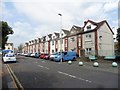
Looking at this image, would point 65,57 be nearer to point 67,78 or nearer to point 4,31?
point 4,31

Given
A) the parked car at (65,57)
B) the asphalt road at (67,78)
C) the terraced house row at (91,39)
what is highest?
the terraced house row at (91,39)

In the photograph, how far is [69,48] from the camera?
51.7 meters

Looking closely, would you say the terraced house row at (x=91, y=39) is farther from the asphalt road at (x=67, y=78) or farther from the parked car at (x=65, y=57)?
the asphalt road at (x=67, y=78)

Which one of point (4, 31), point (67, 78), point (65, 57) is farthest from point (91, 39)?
point (67, 78)

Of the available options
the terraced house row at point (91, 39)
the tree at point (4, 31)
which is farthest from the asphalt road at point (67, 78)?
the tree at point (4, 31)

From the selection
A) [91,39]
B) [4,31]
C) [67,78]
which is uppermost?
[4,31]

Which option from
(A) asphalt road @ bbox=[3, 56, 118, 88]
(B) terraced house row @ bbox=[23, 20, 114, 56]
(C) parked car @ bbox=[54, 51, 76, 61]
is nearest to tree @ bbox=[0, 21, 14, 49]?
(B) terraced house row @ bbox=[23, 20, 114, 56]

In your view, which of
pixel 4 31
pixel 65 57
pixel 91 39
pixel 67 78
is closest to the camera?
pixel 67 78

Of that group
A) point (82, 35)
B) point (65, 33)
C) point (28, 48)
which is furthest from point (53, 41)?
point (28, 48)

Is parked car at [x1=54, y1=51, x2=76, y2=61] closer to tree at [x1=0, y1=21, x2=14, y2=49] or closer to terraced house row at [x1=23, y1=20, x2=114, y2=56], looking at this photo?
Answer: terraced house row at [x1=23, y1=20, x2=114, y2=56]

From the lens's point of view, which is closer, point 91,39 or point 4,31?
point 91,39

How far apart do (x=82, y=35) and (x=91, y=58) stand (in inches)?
483

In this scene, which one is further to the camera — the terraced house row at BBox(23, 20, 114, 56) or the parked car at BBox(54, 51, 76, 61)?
the terraced house row at BBox(23, 20, 114, 56)

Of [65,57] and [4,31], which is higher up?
[4,31]
